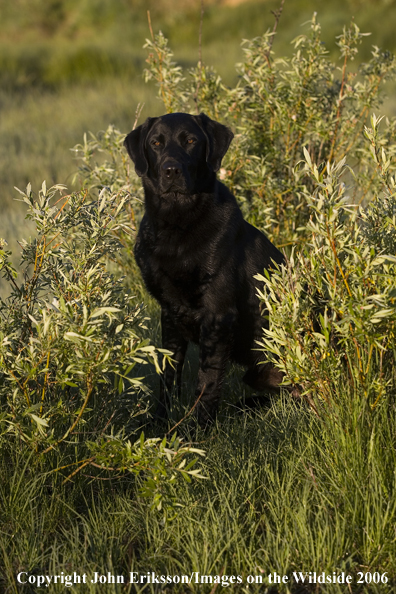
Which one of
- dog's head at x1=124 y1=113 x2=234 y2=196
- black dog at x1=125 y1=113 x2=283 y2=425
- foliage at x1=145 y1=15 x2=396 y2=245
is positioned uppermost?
foliage at x1=145 y1=15 x2=396 y2=245

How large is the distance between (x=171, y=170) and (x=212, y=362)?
103 cm

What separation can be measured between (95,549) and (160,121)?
2237mm

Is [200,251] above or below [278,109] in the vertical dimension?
below

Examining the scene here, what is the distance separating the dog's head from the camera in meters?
3.12

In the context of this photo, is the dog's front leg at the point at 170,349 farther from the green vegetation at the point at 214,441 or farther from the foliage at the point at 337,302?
the foliage at the point at 337,302

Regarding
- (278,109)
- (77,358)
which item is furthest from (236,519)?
(278,109)

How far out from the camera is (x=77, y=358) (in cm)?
223

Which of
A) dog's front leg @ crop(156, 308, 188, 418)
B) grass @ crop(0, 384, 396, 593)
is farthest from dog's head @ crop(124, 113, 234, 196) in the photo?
grass @ crop(0, 384, 396, 593)

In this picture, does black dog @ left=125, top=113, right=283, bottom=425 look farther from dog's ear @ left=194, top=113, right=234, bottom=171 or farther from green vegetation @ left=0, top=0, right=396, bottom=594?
green vegetation @ left=0, top=0, right=396, bottom=594

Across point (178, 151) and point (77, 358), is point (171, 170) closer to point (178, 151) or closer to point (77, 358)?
point (178, 151)

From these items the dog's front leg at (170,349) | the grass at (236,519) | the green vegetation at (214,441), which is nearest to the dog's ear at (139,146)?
the green vegetation at (214,441)

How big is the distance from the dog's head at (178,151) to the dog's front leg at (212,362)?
73 centimetres

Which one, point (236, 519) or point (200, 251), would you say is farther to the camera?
point (200, 251)

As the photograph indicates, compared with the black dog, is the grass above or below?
below
